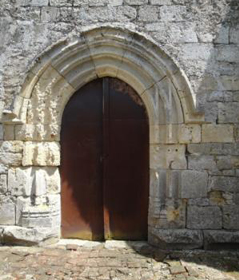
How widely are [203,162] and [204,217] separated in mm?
706

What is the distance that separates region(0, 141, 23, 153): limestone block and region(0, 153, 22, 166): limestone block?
5 centimetres

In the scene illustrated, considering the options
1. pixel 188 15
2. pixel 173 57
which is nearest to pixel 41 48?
pixel 173 57

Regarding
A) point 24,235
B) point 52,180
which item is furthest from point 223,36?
point 24,235

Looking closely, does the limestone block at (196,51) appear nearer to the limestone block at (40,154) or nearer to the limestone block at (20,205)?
the limestone block at (40,154)

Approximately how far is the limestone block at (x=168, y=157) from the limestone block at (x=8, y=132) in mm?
1875

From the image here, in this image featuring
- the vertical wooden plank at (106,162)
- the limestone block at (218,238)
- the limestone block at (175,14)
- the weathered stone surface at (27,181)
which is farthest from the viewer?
the vertical wooden plank at (106,162)

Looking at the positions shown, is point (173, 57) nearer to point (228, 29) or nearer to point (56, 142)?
point (228, 29)

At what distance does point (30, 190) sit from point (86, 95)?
4.96ft

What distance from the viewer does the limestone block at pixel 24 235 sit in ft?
11.8

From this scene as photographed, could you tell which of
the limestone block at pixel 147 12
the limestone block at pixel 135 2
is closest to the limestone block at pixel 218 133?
the limestone block at pixel 147 12

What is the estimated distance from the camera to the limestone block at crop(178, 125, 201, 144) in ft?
11.7

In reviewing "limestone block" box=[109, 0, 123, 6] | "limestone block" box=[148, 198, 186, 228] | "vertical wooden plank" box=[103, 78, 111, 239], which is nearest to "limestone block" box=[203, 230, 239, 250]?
"limestone block" box=[148, 198, 186, 228]

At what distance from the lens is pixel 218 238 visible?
349cm

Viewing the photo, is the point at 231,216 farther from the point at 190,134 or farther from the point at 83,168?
the point at 83,168
